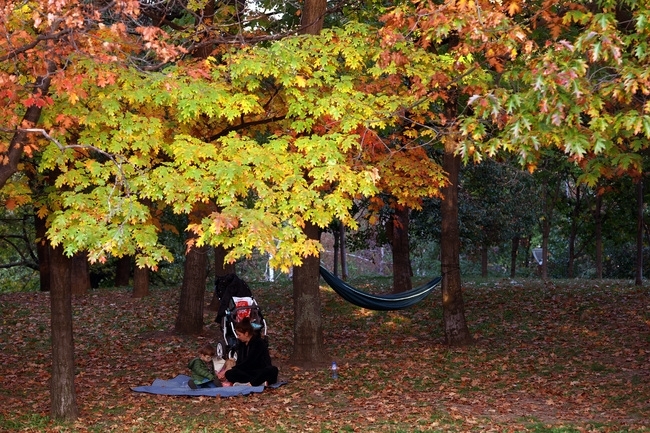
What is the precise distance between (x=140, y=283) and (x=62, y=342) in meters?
8.76

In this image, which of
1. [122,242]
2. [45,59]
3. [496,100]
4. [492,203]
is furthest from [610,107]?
[492,203]

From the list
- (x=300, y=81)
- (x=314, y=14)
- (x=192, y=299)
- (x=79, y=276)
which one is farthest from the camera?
(x=79, y=276)

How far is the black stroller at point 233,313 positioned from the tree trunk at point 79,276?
7.59 metres

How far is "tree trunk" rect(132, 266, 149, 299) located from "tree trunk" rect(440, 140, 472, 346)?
7.34 meters

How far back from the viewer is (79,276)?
19891 millimetres

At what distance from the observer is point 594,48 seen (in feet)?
22.9

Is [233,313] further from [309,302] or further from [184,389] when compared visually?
[184,389]

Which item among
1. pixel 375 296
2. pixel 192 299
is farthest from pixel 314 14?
pixel 192 299

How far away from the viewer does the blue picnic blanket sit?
11258mm

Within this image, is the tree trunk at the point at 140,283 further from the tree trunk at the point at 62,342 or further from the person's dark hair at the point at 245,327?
the tree trunk at the point at 62,342

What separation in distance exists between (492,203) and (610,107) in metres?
15.2

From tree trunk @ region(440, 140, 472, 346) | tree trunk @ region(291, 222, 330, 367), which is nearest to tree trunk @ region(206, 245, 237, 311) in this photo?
tree trunk @ region(291, 222, 330, 367)

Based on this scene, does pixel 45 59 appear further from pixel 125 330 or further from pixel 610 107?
pixel 125 330

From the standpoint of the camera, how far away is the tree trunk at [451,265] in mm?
13836
